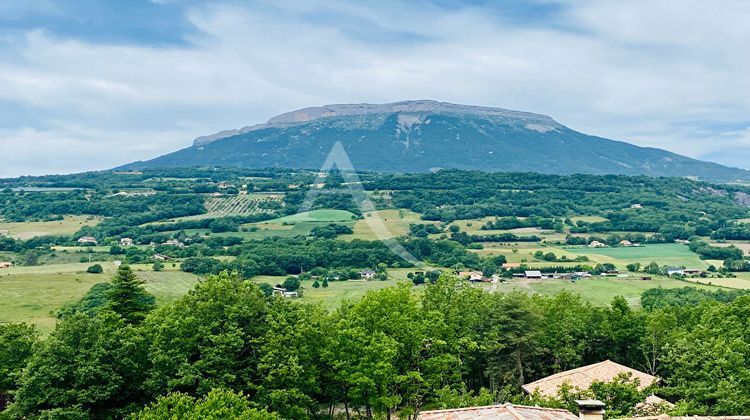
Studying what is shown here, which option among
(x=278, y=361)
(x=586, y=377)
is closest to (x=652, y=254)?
(x=586, y=377)

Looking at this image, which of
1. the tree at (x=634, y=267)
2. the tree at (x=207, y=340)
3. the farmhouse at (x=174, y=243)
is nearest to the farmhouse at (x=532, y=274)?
the tree at (x=634, y=267)

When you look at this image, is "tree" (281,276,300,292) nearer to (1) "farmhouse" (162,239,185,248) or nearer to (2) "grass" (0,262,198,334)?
(2) "grass" (0,262,198,334)

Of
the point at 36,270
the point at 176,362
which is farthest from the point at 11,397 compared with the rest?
the point at 36,270

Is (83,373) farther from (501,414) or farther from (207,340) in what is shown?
(501,414)

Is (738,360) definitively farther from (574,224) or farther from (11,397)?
(574,224)

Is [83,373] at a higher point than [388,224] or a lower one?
higher

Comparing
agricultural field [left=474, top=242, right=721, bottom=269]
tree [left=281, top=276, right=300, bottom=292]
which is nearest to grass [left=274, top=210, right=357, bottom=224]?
agricultural field [left=474, top=242, right=721, bottom=269]
